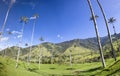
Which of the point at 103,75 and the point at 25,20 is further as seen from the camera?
the point at 25,20

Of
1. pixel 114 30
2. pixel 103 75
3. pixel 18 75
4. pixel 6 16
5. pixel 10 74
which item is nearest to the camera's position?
pixel 10 74

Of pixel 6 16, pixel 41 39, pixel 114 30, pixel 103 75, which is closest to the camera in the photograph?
pixel 103 75

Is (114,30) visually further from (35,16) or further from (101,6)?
(101,6)

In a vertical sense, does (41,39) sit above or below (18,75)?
above

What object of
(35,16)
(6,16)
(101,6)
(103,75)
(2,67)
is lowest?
(103,75)

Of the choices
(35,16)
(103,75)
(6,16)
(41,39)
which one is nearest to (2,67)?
(103,75)

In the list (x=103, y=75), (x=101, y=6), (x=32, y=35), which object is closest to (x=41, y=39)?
(x=32, y=35)

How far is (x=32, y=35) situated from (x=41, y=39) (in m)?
45.4

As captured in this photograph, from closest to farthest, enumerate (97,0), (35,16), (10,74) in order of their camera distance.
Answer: (10,74), (97,0), (35,16)

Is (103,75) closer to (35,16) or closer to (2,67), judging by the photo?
(2,67)

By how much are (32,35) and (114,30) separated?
52633 mm

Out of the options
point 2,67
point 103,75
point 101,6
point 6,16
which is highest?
point 6,16

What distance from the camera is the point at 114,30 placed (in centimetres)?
10419

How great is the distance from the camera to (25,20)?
112 metres
